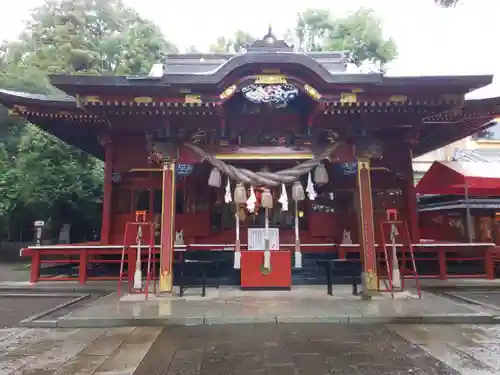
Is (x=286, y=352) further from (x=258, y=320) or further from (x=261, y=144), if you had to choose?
(x=261, y=144)

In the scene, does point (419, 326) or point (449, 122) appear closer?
point (419, 326)

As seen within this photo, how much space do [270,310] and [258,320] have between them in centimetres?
72

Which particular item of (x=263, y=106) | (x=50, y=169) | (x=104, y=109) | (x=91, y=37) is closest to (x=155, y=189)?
(x=104, y=109)

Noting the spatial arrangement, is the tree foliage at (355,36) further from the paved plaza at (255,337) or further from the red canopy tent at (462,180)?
the paved plaza at (255,337)

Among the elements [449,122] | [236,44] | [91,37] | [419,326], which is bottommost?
[419,326]

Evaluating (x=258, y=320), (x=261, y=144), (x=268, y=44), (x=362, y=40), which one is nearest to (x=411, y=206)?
(x=261, y=144)

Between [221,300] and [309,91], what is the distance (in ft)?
17.5

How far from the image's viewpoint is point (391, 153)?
484 inches

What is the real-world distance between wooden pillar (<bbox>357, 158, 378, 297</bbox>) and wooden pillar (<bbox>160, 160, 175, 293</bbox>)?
15.5ft

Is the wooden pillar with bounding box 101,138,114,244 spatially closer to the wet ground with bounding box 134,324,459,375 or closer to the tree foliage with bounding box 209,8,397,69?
the wet ground with bounding box 134,324,459,375

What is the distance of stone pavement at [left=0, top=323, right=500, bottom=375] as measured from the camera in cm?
459

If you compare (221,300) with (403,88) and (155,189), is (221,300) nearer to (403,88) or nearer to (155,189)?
(155,189)

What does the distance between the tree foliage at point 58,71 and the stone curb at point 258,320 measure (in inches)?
479

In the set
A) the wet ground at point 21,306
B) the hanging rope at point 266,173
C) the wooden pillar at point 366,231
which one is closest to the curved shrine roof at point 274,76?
the hanging rope at point 266,173
